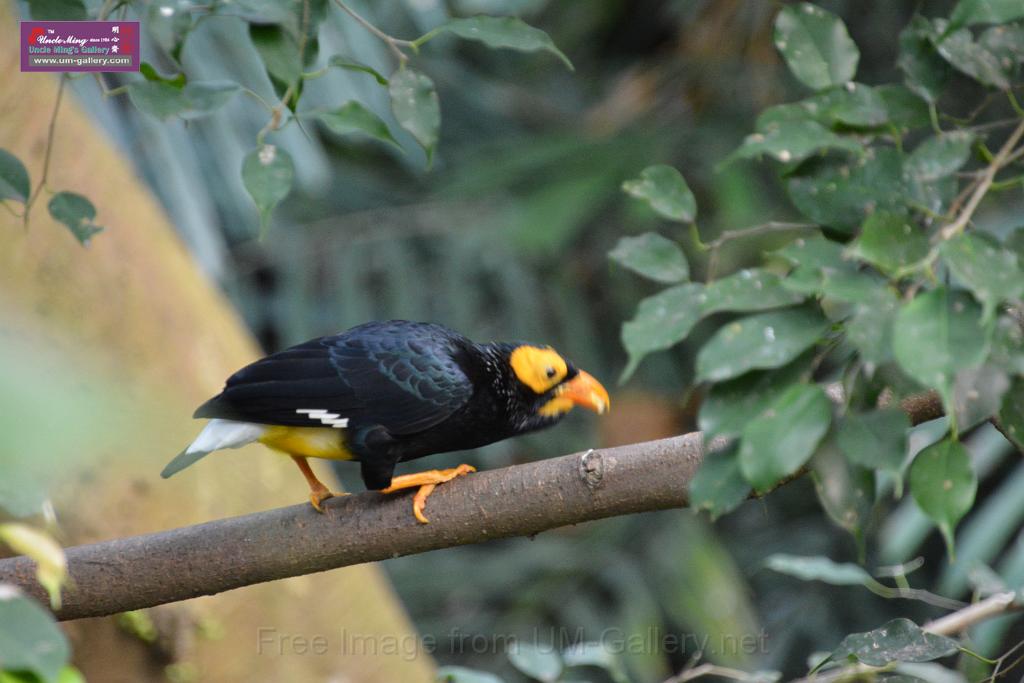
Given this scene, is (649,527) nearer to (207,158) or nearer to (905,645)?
(207,158)

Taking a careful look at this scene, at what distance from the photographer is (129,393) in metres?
0.62

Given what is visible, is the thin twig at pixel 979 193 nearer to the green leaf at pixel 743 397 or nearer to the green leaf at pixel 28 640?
the green leaf at pixel 743 397

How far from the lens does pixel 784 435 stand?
1.09 m

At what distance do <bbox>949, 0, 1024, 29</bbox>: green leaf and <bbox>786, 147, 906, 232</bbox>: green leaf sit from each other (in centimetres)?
17

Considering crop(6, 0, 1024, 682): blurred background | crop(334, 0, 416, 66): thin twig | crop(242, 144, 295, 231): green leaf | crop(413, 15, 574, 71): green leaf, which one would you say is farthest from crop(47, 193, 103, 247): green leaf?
crop(6, 0, 1024, 682): blurred background

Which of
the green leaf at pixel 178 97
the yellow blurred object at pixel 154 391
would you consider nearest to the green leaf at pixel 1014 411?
the green leaf at pixel 178 97

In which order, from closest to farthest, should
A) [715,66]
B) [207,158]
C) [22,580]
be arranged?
[22,580], [207,158], [715,66]

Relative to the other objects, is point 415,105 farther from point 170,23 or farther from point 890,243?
point 890,243

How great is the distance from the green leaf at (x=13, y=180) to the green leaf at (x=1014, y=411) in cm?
149

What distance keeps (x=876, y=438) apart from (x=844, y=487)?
0.10m

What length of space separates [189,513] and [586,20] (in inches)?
155

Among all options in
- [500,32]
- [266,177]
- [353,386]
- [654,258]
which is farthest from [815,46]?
[353,386]

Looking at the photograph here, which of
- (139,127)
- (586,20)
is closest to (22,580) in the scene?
(139,127)

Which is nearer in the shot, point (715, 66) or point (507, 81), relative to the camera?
point (715, 66)
